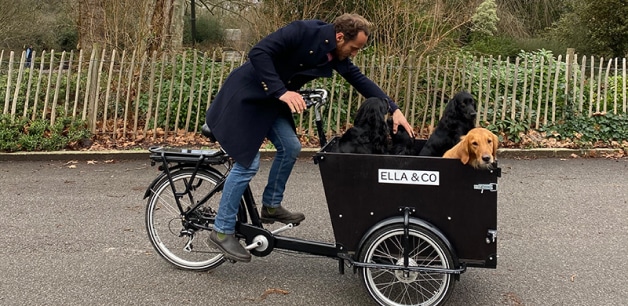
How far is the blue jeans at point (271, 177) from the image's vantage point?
3.35 meters

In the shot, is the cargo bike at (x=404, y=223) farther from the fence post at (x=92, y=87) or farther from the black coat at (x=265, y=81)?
the fence post at (x=92, y=87)

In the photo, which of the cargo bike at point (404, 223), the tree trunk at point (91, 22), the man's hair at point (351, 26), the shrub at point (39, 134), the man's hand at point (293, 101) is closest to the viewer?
the cargo bike at point (404, 223)

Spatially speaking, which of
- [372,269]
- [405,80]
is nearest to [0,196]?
[372,269]

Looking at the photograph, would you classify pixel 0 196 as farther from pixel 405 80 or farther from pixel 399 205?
pixel 405 80

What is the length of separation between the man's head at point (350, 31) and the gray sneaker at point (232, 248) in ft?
4.68

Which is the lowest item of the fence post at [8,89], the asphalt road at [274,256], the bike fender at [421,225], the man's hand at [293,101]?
the asphalt road at [274,256]

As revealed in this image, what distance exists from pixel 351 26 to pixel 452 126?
117 centimetres

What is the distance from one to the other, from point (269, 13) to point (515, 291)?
8.13 m

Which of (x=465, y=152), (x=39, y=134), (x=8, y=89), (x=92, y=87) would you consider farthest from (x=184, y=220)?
(x=8, y=89)

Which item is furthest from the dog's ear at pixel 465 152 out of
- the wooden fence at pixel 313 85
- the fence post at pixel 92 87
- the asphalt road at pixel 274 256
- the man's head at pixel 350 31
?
the fence post at pixel 92 87

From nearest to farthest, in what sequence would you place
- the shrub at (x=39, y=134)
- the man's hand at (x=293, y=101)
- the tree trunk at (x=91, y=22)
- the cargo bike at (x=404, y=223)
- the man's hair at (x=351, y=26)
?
the cargo bike at (x=404, y=223) < the man's hand at (x=293, y=101) < the man's hair at (x=351, y=26) < the shrub at (x=39, y=134) < the tree trunk at (x=91, y=22)

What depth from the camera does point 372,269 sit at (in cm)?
320

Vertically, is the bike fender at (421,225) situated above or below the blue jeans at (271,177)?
below

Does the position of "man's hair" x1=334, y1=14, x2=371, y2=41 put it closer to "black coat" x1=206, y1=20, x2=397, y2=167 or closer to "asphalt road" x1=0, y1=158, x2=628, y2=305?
"black coat" x1=206, y1=20, x2=397, y2=167
